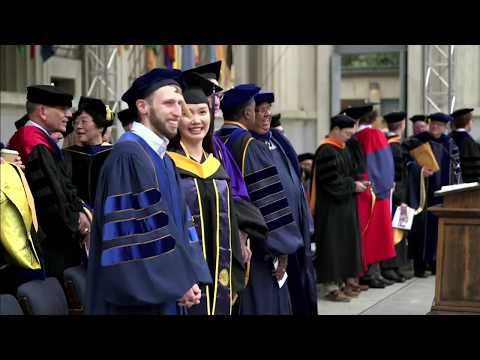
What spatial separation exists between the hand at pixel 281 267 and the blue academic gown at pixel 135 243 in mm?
1964

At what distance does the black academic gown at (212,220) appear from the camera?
478 centimetres

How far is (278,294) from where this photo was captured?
613 centimetres

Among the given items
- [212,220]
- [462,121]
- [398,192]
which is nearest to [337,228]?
[398,192]

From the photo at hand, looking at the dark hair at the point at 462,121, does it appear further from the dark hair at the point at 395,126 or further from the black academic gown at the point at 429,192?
the dark hair at the point at 395,126

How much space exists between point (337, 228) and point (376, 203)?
0.94m

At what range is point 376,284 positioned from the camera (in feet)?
33.2

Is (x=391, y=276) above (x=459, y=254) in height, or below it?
below

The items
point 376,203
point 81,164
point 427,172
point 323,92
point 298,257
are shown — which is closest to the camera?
point 81,164

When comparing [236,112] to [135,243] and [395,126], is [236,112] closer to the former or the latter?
[135,243]

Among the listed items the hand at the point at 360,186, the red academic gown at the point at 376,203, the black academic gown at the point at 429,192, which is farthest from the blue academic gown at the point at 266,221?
the black academic gown at the point at 429,192

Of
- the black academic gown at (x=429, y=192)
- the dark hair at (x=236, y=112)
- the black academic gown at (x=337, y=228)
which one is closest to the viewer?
the dark hair at (x=236, y=112)
